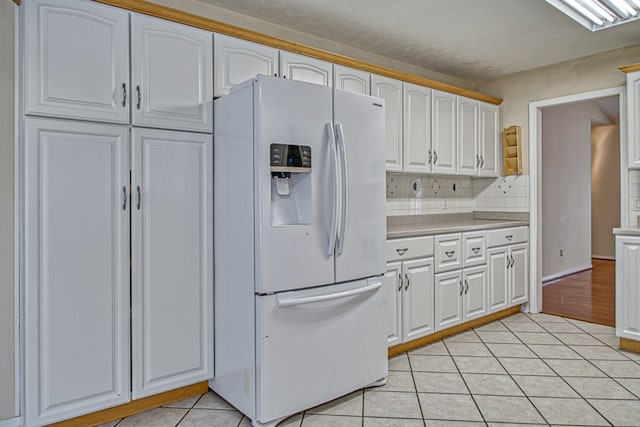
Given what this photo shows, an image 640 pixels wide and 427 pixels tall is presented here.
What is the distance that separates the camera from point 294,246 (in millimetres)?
2191

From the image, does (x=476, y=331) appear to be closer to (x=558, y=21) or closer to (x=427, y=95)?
(x=427, y=95)

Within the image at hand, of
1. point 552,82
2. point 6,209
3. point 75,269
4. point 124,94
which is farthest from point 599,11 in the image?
point 6,209

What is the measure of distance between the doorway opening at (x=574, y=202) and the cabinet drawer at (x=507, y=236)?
13cm

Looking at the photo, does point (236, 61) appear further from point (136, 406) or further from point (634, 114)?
point (634, 114)

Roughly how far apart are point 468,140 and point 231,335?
2.90 metres

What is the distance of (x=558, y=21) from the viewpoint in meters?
3.10

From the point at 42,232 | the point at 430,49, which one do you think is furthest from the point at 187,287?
the point at 430,49

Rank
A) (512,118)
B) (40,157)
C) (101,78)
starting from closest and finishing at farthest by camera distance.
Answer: (40,157), (101,78), (512,118)

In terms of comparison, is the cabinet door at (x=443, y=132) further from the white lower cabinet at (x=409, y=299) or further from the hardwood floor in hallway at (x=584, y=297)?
the hardwood floor in hallway at (x=584, y=297)

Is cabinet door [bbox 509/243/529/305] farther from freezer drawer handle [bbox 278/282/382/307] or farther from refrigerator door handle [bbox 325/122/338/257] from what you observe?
refrigerator door handle [bbox 325/122/338/257]

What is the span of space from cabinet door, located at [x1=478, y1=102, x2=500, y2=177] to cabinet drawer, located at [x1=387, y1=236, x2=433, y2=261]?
4.75 feet

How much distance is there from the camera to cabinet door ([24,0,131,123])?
6.48ft

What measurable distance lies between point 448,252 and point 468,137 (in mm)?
1310

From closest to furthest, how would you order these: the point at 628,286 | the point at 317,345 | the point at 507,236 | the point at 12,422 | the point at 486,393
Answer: the point at 12,422
the point at 317,345
the point at 486,393
the point at 628,286
the point at 507,236
